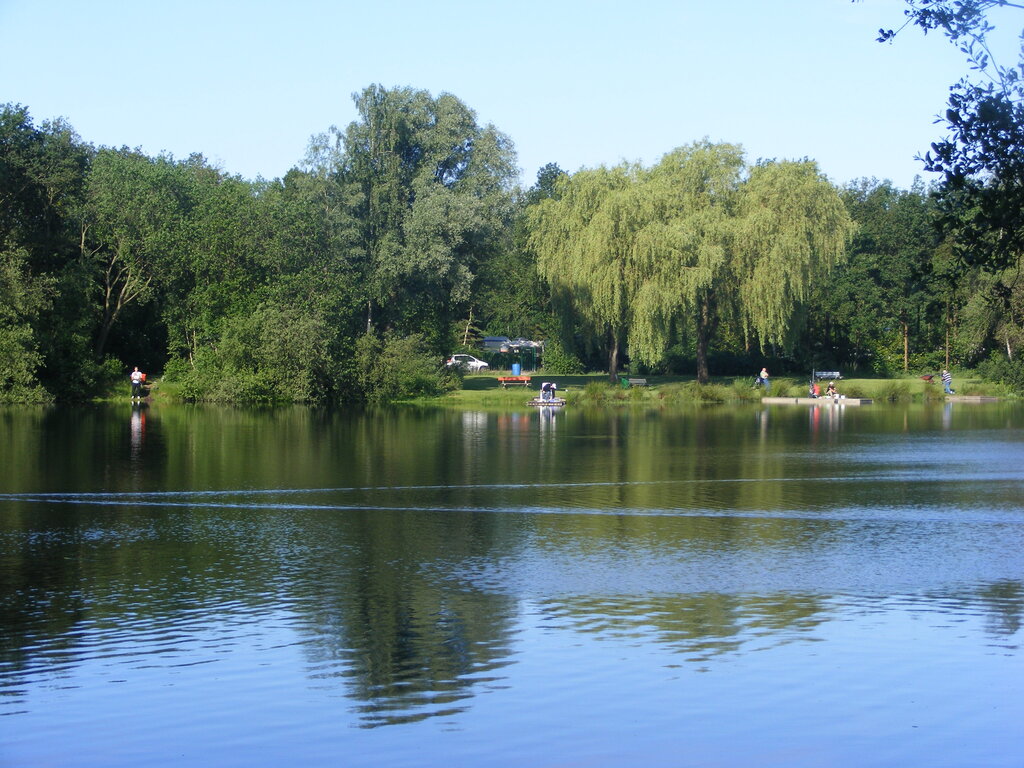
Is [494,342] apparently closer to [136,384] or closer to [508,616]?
[136,384]

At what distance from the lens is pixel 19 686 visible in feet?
35.0

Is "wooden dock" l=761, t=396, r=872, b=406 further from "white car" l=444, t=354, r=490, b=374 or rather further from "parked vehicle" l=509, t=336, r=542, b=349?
"parked vehicle" l=509, t=336, r=542, b=349

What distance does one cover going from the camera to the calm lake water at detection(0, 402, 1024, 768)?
9.48 meters

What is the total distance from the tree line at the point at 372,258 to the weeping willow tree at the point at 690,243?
118 millimetres

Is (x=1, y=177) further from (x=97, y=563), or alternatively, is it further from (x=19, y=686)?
(x=19, y=686)

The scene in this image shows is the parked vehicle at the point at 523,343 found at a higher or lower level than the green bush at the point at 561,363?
higher

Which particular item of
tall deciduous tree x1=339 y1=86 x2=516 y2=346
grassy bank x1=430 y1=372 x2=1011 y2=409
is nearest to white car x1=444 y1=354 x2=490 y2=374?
grassy bank x1=430 y1=372 x2=1011 y2=409

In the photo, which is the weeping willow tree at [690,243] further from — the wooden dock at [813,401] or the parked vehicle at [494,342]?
the parked vehicle at [494,342]

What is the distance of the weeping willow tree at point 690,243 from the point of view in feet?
191

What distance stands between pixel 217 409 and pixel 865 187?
88498 millimetres

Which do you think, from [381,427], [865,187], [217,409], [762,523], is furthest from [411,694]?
[865,187]

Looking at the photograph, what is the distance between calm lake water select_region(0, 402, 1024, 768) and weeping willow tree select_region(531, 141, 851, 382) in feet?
95.7

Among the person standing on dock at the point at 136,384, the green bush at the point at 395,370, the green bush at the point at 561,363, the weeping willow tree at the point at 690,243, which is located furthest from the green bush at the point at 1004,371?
the person standing on dock at the point at 136,384

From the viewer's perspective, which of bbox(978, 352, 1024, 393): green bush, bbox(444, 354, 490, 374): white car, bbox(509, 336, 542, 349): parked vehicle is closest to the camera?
bbox(978, 352, 1024, 393): green bush
